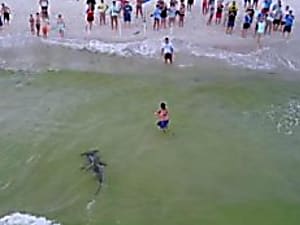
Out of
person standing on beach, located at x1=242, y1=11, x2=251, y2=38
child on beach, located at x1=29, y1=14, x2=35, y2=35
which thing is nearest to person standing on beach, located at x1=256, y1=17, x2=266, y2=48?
person standing on beach, located at x1=242, y1=11, x2=251, y2=38

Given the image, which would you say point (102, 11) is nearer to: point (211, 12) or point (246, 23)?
point (211, 12)

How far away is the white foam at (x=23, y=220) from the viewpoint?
47.7 ft

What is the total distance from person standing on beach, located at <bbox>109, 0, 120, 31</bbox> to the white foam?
14.0 meters

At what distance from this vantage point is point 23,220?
48.1 ft

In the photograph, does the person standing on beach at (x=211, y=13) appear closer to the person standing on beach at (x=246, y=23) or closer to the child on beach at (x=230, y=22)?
the child on beach at (x=230, y=22)

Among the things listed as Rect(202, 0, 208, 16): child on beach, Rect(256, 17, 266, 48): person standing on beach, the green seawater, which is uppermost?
Rect(202, 0, 208, 16): child on beach

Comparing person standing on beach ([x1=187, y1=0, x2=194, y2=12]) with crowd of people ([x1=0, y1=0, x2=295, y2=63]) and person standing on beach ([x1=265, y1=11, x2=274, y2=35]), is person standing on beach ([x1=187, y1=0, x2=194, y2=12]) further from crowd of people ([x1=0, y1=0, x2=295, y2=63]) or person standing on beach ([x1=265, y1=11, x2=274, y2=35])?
person standing on beach ([x1=265, y1=11, x2=274, y2=35])

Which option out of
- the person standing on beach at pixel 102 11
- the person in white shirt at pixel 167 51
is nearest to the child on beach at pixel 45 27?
the person standing on beach at pixel 102 11

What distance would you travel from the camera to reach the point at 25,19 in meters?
28.6

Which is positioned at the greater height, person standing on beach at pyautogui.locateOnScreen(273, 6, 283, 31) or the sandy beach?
person standing on beach at pyautogui.locateOnScreen(273, 6, 283, 31)

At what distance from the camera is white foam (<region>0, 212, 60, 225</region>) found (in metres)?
14.5

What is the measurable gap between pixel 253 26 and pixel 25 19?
34.5 ft

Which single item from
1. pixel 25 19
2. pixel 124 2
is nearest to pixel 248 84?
pixel 124 2

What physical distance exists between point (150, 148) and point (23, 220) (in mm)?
4376
